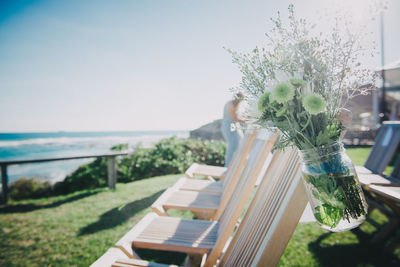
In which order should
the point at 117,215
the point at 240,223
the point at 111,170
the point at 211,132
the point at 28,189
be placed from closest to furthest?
the point at 240,223
the point at 117,215
the point at 111,170
the point at 28,189
the point at 211,132

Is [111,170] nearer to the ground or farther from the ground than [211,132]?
nearer to the ground

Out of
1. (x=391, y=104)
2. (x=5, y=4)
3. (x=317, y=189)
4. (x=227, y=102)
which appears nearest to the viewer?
(x=317, y=189)

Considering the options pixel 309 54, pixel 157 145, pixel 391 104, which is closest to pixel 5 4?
pixel 157 145

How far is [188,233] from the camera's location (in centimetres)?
178

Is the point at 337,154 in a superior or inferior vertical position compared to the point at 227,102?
inferior

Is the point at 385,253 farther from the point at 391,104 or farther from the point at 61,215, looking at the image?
the point at 391,104

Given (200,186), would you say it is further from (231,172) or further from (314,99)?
(314,99)

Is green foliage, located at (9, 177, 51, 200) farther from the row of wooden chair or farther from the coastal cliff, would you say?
the coastal cliff

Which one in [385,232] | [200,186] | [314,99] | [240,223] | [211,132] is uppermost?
[314,99]

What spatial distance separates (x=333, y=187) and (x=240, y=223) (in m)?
0.80

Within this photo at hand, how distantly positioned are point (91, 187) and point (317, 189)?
22.8ft

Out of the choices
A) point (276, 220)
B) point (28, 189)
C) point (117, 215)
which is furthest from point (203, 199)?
point (28, 189)

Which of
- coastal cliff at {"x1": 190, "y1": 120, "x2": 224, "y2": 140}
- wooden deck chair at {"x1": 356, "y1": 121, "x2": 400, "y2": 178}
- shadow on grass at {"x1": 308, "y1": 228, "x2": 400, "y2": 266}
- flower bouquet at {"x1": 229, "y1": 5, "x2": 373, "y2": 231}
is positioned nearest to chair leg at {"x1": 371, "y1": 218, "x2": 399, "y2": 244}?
shadow on grass at {"x1": 308, "y1": 228, "x2": 400, "y2": 266}

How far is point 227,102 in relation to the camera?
3.73 meters
